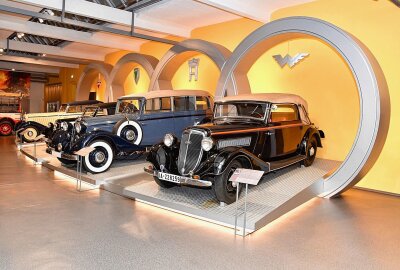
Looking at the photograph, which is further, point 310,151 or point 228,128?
point 310,151

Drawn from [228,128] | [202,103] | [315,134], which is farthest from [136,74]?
[228,128]

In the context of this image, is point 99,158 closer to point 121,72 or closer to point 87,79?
point 121,72

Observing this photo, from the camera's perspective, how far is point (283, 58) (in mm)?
7621

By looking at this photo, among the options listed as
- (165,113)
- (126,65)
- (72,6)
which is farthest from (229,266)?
(126,65)

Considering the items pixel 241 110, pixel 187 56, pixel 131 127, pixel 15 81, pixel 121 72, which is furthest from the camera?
pixel 15 81

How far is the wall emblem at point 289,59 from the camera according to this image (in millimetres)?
7328

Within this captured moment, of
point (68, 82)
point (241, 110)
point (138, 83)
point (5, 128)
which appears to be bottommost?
point (5, 128)

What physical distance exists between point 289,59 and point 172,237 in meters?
5.48

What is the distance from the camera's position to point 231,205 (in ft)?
14.3

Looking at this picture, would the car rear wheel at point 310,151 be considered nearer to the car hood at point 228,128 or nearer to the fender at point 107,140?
the car hood at point 228,128

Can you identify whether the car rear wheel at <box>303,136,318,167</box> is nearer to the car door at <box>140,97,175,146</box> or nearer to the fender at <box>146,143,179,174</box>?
the fender at <box>146,143,179,174</box>

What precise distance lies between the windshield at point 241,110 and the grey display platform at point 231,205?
117 cm

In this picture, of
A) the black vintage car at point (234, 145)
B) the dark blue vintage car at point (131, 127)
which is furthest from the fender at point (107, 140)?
the black vintage car at point (234, 145)

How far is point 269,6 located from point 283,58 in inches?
49.3
